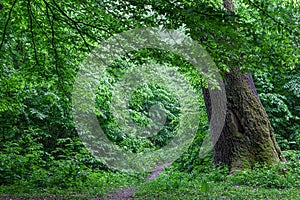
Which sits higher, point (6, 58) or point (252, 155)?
point (6, 58)

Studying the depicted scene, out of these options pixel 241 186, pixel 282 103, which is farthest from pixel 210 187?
pixel 282 103

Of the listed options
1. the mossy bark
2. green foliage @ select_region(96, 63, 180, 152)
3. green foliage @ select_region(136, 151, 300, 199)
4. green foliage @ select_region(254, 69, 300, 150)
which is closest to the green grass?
green foliage @ select_region(136, 151, 300, 199)

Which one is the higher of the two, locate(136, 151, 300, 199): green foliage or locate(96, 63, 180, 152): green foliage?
locate(96, 63, 180, 152): green foliage

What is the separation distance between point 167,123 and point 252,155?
33.6 ft

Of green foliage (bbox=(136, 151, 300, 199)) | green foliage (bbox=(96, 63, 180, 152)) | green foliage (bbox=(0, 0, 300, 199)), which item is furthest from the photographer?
green foliage (bbox=(96, 63, 180, 152))

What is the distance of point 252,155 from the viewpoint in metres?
7.07

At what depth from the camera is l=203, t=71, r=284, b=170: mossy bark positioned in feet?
23.2

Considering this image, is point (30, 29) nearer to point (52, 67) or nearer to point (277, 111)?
point (52, 67)

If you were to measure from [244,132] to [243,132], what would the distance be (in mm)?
24

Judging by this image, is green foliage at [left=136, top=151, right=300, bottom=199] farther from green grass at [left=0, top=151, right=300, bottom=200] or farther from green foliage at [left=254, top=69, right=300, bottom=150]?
green foliage at [left=254, top=69, right=300, bottom=150]

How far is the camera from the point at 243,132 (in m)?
7.25

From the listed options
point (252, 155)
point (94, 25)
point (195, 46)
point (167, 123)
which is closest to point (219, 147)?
point (252, 155)

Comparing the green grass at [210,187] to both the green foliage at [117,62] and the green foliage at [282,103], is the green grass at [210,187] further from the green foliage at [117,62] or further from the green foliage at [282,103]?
the green foliage at [282,103]

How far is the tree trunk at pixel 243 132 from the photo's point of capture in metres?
7.07
